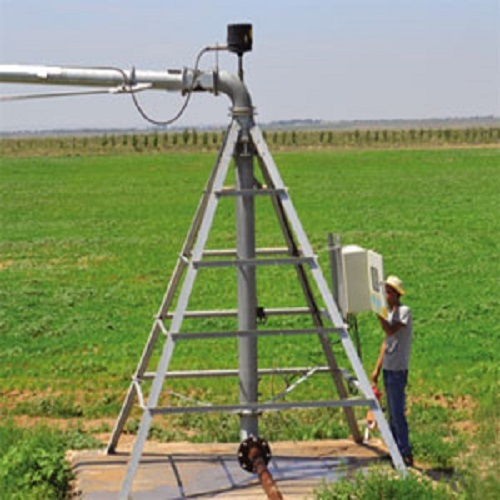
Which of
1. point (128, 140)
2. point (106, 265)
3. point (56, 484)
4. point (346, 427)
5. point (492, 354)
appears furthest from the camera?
point (128, 140)

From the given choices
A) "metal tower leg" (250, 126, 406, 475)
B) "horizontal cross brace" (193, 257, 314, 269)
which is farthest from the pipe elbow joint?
"horizontal cross brace" (193, 257, 314, 269)

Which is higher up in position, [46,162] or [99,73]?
[99,73]

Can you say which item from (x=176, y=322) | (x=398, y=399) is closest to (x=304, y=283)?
(x=398, y=399)

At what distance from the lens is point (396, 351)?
9.17m

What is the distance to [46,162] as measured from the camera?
7194 centimetres

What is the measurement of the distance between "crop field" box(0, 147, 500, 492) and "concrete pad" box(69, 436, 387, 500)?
2.04 ft

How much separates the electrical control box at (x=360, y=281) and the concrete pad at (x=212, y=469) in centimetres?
138

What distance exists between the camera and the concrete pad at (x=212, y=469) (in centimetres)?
881

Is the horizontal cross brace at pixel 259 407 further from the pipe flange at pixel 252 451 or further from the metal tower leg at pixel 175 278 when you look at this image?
the metal tower leg at pixel 175 278

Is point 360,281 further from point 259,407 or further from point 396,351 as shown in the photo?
point 259,407

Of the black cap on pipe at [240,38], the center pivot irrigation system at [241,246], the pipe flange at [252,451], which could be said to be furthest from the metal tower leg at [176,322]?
the pipe flange at [252,451]

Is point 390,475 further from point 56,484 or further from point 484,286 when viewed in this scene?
point 484,286

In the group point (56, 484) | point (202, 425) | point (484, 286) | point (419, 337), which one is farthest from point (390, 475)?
point (484, 286)

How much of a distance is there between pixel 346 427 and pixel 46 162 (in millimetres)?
62920
